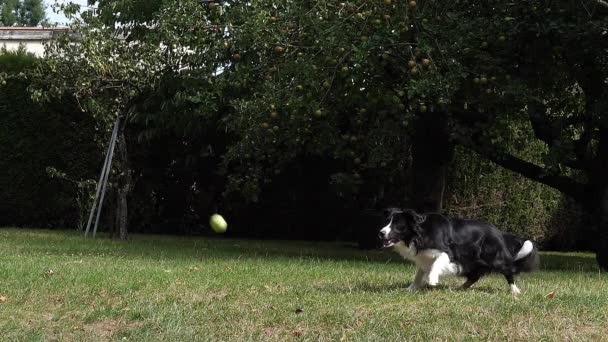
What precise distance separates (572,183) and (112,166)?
28.8 feet

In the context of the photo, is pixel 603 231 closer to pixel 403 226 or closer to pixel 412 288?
pixel 412 288

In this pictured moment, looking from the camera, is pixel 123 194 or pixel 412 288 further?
pixel 123 194

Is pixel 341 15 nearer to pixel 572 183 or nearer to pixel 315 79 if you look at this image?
pixel 315 79

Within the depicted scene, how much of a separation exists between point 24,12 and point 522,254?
190ft

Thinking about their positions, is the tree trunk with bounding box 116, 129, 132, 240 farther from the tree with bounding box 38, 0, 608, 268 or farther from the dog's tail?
the dog's tail

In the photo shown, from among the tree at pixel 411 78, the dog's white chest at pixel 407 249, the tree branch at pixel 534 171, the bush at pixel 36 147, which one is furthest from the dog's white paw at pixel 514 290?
the bush at pixel 36 147

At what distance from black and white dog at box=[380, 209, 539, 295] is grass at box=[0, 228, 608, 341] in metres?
0.22

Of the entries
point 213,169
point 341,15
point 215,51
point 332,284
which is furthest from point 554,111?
point 213,169

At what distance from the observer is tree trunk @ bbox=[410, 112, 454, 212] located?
49.0ft

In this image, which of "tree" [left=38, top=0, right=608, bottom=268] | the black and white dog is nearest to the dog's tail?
the black and white dog

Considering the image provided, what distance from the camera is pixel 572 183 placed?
1386cm

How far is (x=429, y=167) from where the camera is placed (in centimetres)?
1515

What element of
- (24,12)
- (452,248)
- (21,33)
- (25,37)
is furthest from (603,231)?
(24,12)

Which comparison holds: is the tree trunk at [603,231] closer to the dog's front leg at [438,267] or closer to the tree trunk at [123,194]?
the dog's front leg at [438,267]
